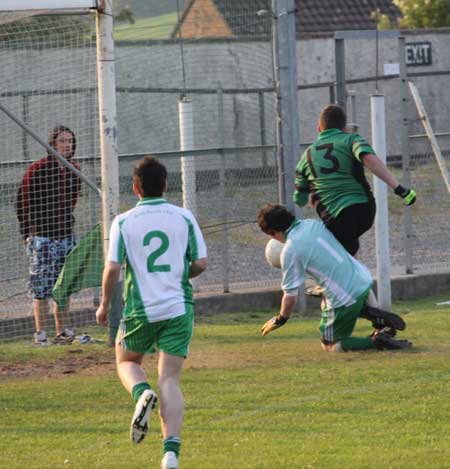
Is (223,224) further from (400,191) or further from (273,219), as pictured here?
(273,219)

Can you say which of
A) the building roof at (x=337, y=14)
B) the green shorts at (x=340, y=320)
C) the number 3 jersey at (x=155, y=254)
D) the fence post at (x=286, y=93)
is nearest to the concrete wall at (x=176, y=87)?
the fence post at (x=286, y=93)

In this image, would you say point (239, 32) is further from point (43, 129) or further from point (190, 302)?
point (190, 302)

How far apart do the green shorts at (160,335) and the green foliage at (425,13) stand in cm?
2582

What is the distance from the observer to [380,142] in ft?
39.2

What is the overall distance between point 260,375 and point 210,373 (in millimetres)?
416

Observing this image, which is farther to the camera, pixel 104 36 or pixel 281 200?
pixel 281 200

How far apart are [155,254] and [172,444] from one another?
1.02 meters

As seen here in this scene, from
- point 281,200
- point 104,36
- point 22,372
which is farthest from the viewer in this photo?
point 281,200

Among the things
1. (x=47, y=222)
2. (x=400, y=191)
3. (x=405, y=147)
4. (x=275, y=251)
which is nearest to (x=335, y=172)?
(x=400, y=191)

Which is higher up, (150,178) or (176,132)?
(176,132)

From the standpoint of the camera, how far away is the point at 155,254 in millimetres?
6980

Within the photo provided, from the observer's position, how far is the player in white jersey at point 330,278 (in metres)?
10.0

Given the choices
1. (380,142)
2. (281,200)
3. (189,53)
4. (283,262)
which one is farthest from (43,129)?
(283,262)

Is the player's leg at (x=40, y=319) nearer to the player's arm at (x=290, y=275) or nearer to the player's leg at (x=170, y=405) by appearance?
the player's arm at (x=290, y=275)
